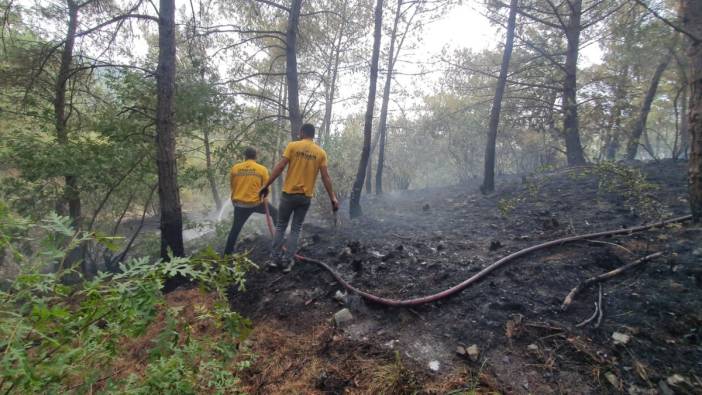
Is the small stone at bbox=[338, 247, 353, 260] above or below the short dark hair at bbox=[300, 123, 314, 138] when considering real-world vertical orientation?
below

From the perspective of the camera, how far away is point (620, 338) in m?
2.35

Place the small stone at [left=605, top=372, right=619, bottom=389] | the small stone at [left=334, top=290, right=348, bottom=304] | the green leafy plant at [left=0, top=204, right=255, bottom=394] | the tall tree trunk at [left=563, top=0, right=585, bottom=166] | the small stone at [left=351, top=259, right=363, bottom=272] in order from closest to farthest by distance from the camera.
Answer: the green leafy plant at [left=0, top=204, right=255, bottom=394], the small stone at [left=605, top=372, right=619, bottom=389], the small stone at [left=334, top=290, right=348, bottom=304], the small stone at [left=351, top=259, right=363, bottom=272], the tall tree trunk at [left=563, top=0, right=585, bottom=166]

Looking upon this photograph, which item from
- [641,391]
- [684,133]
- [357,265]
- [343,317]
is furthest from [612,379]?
[684,133]

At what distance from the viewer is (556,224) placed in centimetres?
484

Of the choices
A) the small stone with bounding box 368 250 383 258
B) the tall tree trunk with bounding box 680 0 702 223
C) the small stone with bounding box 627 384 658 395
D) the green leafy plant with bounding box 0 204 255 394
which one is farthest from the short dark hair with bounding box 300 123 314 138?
the tall tree trunk with bounding box 680 0 702 223

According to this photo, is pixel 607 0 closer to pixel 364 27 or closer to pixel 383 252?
pixel 364 27

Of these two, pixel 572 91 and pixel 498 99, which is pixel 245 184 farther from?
pixel 572 91

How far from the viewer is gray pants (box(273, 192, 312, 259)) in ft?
14.3

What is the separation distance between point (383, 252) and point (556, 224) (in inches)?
111

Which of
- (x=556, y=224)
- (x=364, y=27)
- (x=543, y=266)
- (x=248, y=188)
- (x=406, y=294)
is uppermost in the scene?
(x=364, y=27)

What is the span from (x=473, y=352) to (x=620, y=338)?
1.12 m

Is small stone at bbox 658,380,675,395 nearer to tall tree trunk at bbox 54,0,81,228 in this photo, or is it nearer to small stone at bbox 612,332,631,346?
small stone at bbox 612,332,631,346

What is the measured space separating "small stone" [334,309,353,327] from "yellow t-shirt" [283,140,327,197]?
71.3 inches

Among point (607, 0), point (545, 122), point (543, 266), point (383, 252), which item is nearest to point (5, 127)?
point (383, 252)
